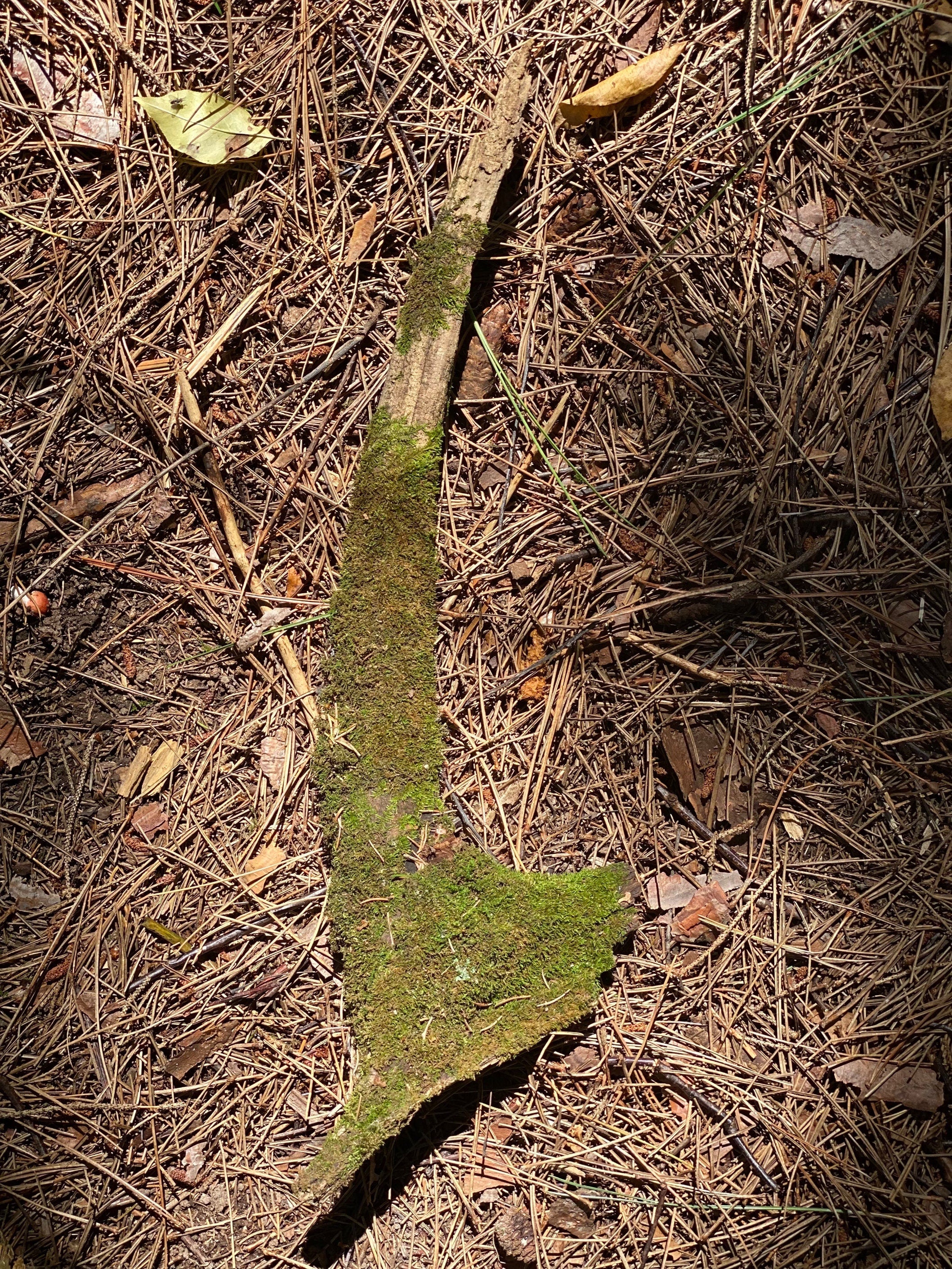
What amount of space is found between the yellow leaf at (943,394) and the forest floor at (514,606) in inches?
1.8

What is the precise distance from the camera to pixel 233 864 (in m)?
2.43

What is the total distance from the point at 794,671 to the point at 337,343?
1566mm

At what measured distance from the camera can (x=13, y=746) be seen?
2459mm

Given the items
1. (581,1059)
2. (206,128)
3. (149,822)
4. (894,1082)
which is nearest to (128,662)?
(149,822)

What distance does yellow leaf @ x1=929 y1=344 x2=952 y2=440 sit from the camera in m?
2.39

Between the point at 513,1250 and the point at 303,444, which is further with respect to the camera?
the point at 303,444

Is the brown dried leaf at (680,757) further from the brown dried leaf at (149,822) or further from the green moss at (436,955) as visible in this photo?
the brown dried leaf at (149,822)

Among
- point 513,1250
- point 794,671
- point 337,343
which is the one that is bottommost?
point 513,1250

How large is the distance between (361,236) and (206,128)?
1.68 ft

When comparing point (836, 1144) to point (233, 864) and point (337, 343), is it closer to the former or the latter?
point (233, 864)

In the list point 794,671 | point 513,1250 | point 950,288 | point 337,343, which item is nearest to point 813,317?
point 950,288

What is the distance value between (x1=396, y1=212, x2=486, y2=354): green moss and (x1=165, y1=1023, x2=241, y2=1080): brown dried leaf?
1.89 metres

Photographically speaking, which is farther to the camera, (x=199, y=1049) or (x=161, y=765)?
(x=161, y=765)

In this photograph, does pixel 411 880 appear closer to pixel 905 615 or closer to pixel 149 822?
pixel 149 822
